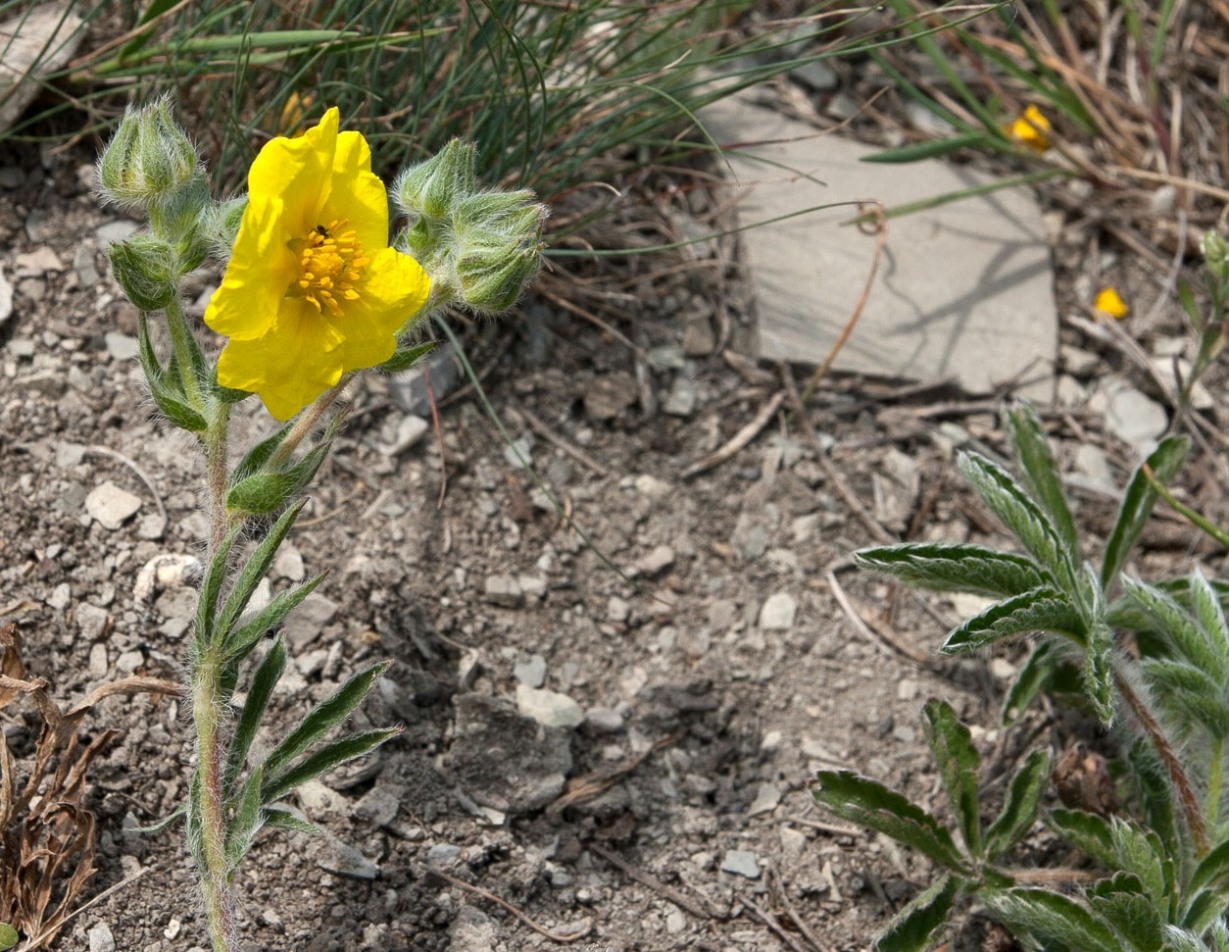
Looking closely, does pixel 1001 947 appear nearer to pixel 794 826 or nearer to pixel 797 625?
pixel 794 826

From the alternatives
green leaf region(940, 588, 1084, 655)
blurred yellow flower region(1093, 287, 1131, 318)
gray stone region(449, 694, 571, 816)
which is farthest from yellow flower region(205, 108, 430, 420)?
blurred yellow flower region(1093, 287, 1131, 318)

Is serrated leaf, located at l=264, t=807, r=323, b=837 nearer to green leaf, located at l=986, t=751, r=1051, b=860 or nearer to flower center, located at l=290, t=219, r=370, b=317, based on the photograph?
flower center, located at l=290, t=219, r=370, b=317

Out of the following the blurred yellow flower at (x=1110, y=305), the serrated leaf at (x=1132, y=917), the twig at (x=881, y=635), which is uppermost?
the blurred yellow flower at (x=1110, y=305)

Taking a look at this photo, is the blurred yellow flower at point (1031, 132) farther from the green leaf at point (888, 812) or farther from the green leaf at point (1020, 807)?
the green leaf at point (888, 812)

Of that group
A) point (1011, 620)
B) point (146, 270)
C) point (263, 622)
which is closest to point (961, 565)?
point (1011, 620)

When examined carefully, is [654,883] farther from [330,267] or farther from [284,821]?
[330,267]

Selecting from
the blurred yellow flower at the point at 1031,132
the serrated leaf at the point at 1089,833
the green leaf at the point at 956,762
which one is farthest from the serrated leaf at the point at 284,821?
the blurred yellow flower at the point at 1031,132
